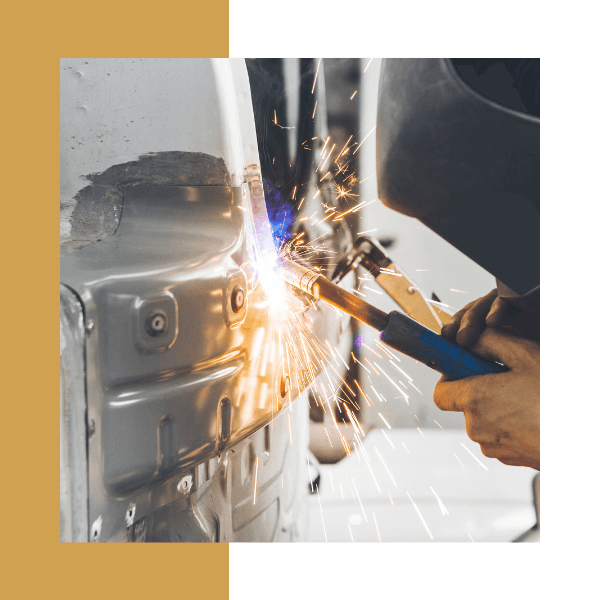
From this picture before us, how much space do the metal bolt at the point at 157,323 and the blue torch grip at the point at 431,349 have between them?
0.47m

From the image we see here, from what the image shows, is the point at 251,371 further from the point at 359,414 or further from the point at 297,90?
the point at 297,90

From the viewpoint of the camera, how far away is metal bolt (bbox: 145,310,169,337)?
840mm

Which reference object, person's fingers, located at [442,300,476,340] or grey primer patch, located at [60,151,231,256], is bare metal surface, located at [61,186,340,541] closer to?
grey primer patch, located at [60,151,231,256]

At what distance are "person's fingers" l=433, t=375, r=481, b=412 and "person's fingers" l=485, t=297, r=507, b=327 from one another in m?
0.12

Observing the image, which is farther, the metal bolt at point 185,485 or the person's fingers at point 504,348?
the person's fingers at point 504,348

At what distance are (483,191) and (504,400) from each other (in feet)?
1.52

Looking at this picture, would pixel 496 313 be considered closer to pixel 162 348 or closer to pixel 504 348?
pixel 504 348

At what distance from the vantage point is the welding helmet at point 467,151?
1051 mm

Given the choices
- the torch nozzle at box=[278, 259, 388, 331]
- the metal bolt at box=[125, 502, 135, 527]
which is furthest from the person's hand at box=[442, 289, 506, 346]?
the metal bolt at box=[125, 502, 135, 527]

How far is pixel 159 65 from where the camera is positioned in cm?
97

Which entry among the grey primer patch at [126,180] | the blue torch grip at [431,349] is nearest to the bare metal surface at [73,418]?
the grey primer patch at [126,180]

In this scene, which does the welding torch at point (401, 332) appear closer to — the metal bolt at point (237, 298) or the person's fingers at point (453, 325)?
the person's fingers at point (453, 325)

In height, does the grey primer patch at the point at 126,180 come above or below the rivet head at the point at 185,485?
above
